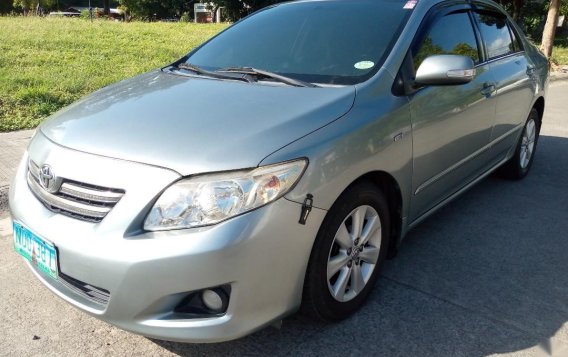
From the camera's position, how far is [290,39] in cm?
329

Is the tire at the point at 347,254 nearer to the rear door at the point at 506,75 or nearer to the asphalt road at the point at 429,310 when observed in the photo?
the asphalt road at the point at 429,310

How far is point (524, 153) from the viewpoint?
4.86m

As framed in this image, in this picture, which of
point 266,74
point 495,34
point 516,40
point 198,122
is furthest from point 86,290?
point 516,40

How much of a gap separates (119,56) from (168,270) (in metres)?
9.17

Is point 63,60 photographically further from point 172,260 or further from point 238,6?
point 238,6

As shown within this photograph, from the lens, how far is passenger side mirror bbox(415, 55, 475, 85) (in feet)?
9.29

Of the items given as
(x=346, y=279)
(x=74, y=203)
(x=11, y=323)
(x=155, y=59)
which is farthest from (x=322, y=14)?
(x=155, y=59)

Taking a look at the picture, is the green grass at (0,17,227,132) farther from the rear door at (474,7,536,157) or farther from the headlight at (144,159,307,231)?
the rear door at (474,7,536,157)

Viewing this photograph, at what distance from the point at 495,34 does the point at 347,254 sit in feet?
8.37

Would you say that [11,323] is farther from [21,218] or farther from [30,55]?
[30,55]

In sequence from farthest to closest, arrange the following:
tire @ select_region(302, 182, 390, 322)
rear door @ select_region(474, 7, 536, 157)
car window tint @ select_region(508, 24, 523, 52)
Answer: car window tint @ select_region(508, 24, 523, 52), rear door @ select_region(474, 7, 536, 157), tire @ select_region(302, 182, 390, 322)

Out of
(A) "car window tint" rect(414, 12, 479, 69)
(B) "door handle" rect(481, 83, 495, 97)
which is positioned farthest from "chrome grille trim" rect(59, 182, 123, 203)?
(B) "door handle" rect(481, 83, 495, 97)

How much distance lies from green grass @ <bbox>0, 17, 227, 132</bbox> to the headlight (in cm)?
459

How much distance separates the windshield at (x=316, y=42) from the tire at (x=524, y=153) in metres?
2.12
